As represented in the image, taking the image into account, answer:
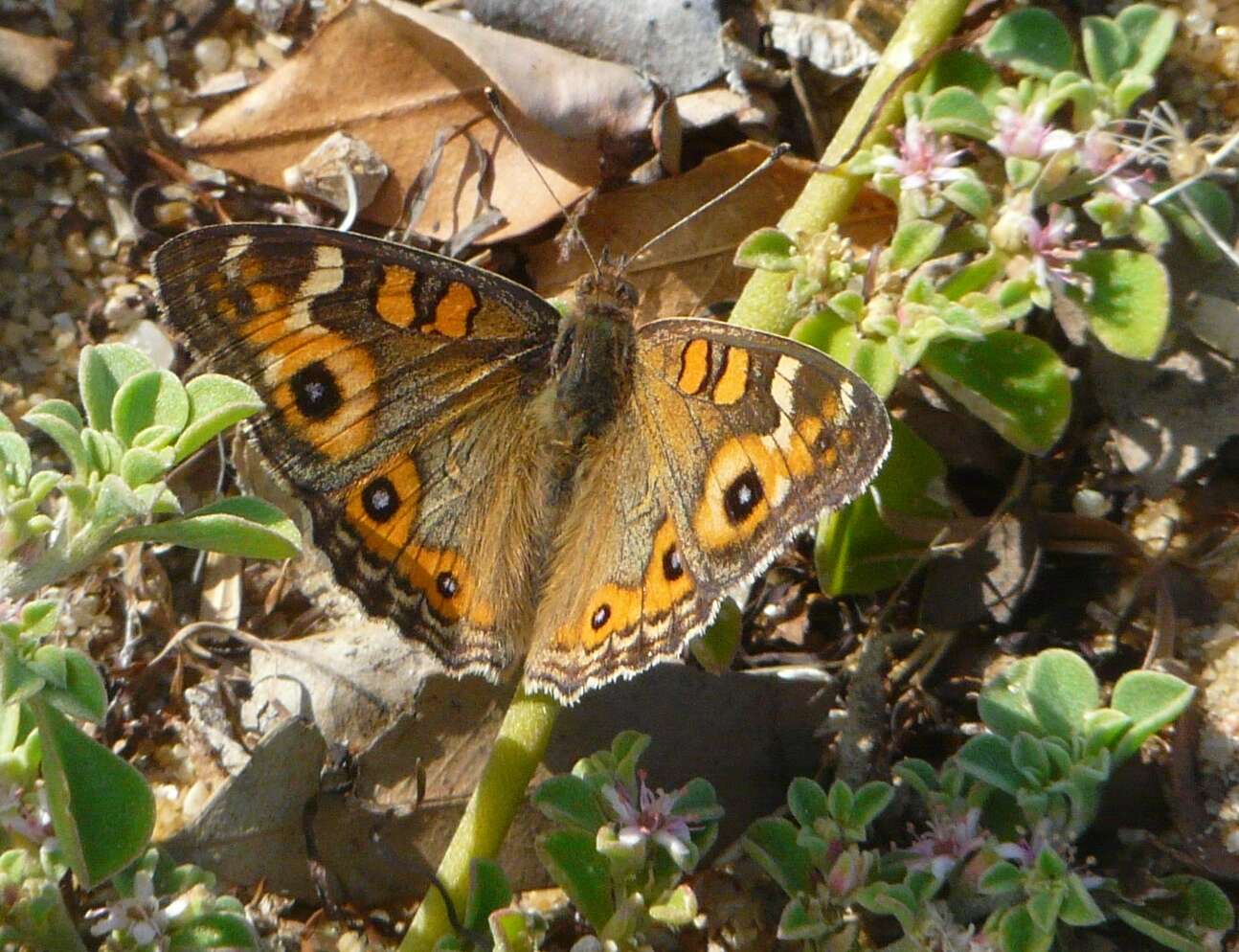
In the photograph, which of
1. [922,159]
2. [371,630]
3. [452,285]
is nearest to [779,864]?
[371,630]

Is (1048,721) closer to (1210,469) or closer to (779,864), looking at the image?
(779,864)

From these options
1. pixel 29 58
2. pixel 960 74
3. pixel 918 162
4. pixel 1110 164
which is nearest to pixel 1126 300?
pixel 1110 164

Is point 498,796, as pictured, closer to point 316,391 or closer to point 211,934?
point 211,934

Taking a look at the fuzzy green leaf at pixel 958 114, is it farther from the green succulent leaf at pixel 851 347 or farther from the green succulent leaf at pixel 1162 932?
the green succulent leaf at pixel 1162 932

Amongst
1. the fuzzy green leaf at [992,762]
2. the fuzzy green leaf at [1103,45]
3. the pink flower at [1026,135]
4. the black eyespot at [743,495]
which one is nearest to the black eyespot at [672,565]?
the black eyespot at [743,495]

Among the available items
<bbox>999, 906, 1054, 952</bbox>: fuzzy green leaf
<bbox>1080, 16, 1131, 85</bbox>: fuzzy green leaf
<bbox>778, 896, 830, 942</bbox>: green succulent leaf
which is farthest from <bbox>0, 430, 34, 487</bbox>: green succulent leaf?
<bbox>1080, 16, 1131, 85</bbox>: fuzzy green leaf

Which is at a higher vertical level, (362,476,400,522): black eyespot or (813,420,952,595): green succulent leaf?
(362,476,400,522): black eyespot

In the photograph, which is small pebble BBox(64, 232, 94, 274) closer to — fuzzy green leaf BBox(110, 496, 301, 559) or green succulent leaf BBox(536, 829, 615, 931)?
fuzzy green leaf BBox(110, 496, 301, 559)
